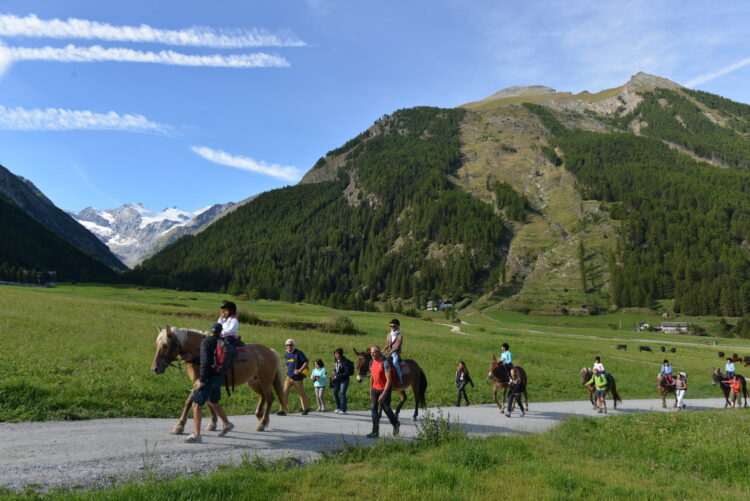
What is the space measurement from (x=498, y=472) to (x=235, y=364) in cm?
823

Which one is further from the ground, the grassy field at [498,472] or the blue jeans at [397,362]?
the blue jeans at [397,362]

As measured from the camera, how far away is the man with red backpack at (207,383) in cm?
1214

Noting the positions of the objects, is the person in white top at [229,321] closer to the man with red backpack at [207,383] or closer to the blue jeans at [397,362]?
the man with red backpack at [207,383]

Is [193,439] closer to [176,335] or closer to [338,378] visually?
[176,335]

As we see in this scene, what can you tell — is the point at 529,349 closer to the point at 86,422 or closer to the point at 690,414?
the point at 690,414

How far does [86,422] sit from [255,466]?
809 cm

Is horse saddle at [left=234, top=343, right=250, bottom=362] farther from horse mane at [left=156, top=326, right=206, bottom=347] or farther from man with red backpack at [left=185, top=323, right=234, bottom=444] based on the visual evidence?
horse mane at [left=156, top=326, right=206, bottom=347]

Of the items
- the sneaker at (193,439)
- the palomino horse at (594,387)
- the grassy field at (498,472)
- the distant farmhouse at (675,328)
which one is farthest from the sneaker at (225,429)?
the distant farmhouse at (675,328)

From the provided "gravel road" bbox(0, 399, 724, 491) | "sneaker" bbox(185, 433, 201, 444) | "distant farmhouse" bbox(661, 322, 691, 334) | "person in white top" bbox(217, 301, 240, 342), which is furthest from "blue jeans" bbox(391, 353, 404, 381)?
"distant farmhouse" bbox(661, 322, 691, 334)

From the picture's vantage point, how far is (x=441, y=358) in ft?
134

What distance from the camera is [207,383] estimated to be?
1245cm

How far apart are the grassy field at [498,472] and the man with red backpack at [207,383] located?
7.94ft

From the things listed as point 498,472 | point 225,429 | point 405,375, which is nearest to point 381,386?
point 405,375

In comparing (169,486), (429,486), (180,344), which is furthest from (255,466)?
(180,344)
